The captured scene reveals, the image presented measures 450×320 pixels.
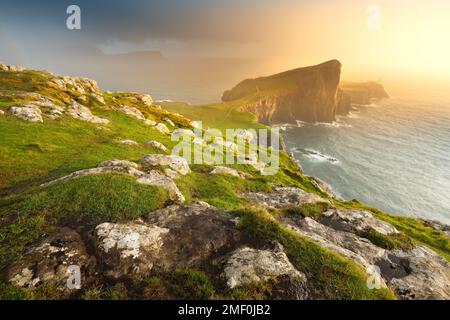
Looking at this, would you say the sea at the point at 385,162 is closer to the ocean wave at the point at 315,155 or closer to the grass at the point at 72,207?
the ocean wave at the point at 315,155

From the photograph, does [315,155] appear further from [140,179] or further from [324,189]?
[140,179]

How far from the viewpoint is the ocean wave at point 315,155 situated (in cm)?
11607

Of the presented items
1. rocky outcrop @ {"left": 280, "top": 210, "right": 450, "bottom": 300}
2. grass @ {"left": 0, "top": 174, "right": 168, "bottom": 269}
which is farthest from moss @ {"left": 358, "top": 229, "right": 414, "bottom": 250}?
grass @ {"left": 0, "top": 174, "right": 168, "bottom": 269}

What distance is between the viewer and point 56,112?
45.3 metres

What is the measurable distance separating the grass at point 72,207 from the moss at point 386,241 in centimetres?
1676

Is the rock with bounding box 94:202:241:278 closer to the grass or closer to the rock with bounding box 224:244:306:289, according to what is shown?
the rock with bounding box 224:244:306:289

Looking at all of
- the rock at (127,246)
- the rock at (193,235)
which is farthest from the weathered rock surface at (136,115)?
the rock at (127,246)

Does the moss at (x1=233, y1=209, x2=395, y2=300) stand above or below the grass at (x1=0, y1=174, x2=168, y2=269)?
below

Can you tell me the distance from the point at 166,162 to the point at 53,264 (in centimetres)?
1771

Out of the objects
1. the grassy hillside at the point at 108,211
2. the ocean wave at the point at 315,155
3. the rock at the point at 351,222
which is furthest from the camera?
the ocean wave at the point at 315,155

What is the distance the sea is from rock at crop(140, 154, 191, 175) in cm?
7756

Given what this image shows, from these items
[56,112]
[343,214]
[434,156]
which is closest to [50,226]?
[343,214]

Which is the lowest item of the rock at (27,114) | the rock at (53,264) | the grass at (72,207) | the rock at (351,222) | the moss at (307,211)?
the rock at (351,222)

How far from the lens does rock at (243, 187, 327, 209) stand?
1063 inches
